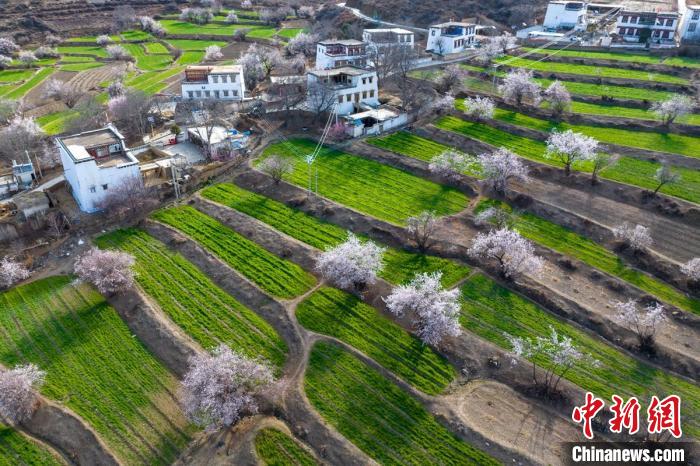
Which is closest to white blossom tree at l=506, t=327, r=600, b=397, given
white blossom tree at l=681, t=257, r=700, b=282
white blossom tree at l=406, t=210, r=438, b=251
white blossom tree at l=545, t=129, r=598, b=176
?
white blossom tree at l=406, t=210, r=438, b=251

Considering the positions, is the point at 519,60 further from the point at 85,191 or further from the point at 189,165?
the point at 85,191

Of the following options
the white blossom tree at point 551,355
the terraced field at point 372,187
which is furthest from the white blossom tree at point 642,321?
the terraced field at point 372,187

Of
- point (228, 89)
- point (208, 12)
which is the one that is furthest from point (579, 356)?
point (208, 12)

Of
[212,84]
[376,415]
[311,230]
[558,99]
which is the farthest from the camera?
[212,84]

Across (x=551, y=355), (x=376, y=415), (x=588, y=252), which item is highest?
(x=588, y=252)

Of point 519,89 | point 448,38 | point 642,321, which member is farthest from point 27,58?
point 642,321

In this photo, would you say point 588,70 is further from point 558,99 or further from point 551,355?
point 551,355
